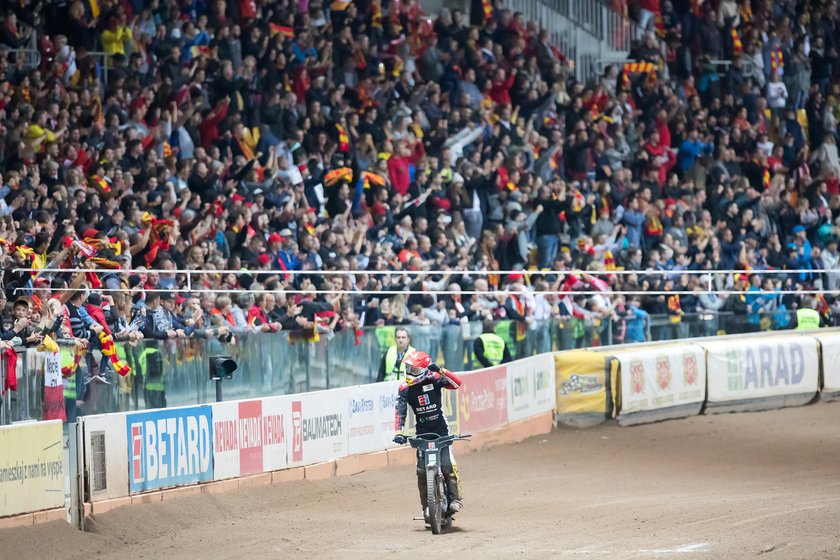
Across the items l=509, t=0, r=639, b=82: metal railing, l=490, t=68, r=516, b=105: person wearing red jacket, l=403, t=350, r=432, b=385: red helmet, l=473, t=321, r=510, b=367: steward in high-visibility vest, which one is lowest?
l=473, t=321, r=510, b=367: steward in high-visibility vest

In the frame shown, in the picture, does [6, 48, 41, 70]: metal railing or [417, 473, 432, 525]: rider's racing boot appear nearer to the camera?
[417, 473, 432, 525]: rider's racing boot

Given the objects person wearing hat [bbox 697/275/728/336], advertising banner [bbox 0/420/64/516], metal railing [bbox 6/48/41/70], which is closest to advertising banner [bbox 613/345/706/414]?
person wearing hat [bbox 697/275/728/336]

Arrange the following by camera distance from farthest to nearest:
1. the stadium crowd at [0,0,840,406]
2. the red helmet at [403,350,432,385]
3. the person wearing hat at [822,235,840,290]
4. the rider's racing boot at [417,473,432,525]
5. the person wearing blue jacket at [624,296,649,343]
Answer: the person wearing hat at [822,235,840,290]
the person wearing blue jacket at [624,296,649,343]
the stadium crowd at [0,0,840,406]
the red helmet at [403,350,432,385]
the rider's racing boot at [417,473,432,525]

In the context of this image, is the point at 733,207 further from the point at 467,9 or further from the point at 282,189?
the point at 282,189

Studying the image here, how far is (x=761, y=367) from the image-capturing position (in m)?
26.3

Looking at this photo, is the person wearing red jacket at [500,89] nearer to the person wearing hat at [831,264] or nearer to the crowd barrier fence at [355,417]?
the crowd barrier fence at [355,417]

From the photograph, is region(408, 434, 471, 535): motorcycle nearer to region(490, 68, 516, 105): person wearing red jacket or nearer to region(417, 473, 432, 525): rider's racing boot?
region(417, 473, 432, 525): rider's racing boot

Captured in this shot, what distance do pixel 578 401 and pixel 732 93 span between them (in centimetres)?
1046

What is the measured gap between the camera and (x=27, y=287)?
53.5ft

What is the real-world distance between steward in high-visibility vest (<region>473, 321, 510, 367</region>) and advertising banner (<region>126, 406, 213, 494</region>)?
6046mm

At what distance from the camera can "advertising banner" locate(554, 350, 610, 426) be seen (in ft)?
78.1

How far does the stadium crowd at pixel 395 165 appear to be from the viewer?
18719 mm

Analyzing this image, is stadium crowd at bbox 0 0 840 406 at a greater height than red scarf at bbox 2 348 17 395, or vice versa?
stadium crowd at bbox 0 0 840 406

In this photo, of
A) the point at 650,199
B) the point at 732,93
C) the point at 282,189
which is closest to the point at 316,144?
the point at 282,189
